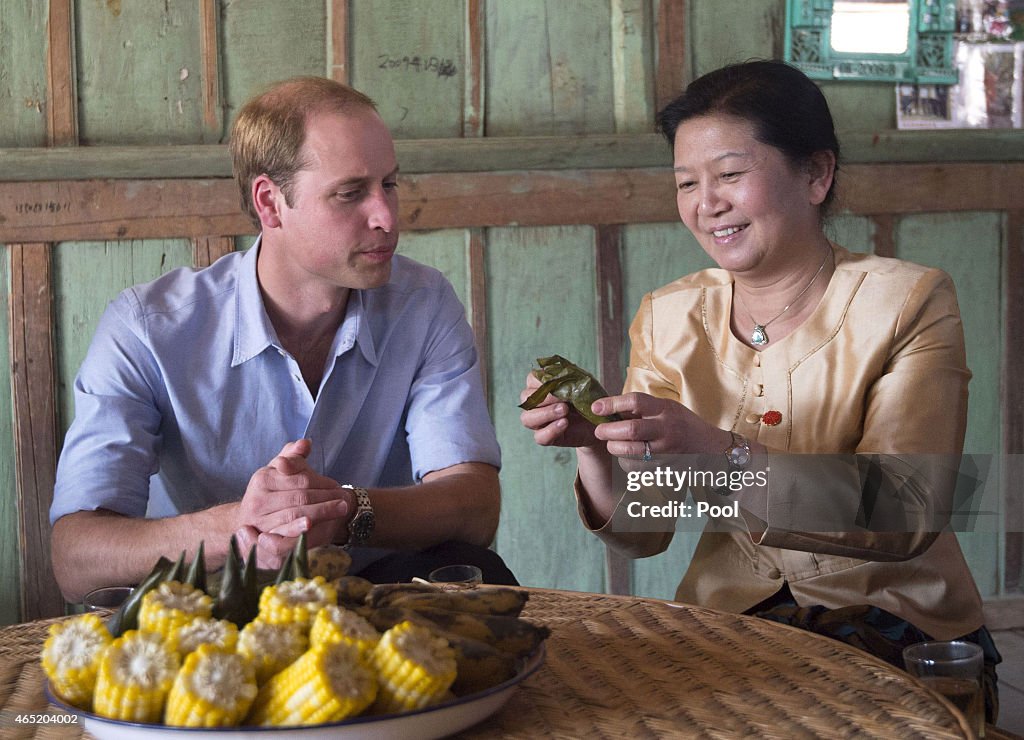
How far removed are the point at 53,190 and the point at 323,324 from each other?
1.27 meters

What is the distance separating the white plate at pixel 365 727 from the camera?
1170mm

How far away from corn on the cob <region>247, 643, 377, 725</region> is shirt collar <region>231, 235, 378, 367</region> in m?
1.37

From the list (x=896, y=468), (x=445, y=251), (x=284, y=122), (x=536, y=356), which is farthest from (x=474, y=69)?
(x=896, y=468)

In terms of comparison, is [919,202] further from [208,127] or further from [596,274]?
[208,127]

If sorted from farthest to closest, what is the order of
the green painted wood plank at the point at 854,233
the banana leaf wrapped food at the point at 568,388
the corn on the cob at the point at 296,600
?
the green painted wood plank at the point at 854,233
the banana leaf wrapped food at the point at 568,388
the corn on the cob at the point at 296,600

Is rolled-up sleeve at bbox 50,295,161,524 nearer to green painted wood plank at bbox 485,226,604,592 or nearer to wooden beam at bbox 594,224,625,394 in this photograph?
green painted wood plank at bbox 485,226,604,592

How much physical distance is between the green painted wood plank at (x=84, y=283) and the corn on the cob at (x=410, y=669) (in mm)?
2489

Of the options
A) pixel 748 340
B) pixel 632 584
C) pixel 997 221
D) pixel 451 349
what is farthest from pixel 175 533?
pixel 997 221

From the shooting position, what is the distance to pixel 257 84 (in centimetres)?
350

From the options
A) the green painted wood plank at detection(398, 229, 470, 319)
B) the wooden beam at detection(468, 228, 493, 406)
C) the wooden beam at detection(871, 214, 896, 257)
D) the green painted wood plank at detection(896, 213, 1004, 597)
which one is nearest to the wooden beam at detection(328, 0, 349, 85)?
the green painted wood plank at detection(398, 229, 470, 319)

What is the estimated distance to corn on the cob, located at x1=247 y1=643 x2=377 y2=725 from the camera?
3.75 ft

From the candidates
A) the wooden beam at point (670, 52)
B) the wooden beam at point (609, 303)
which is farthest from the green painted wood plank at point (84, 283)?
the wooden beam at point (670, 52)

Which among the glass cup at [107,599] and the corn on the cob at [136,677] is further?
the glass cup at [107,599]

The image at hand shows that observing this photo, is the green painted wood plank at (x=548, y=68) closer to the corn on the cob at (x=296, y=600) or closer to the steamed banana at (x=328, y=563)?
the steamed banana at (x=328, y=563)
